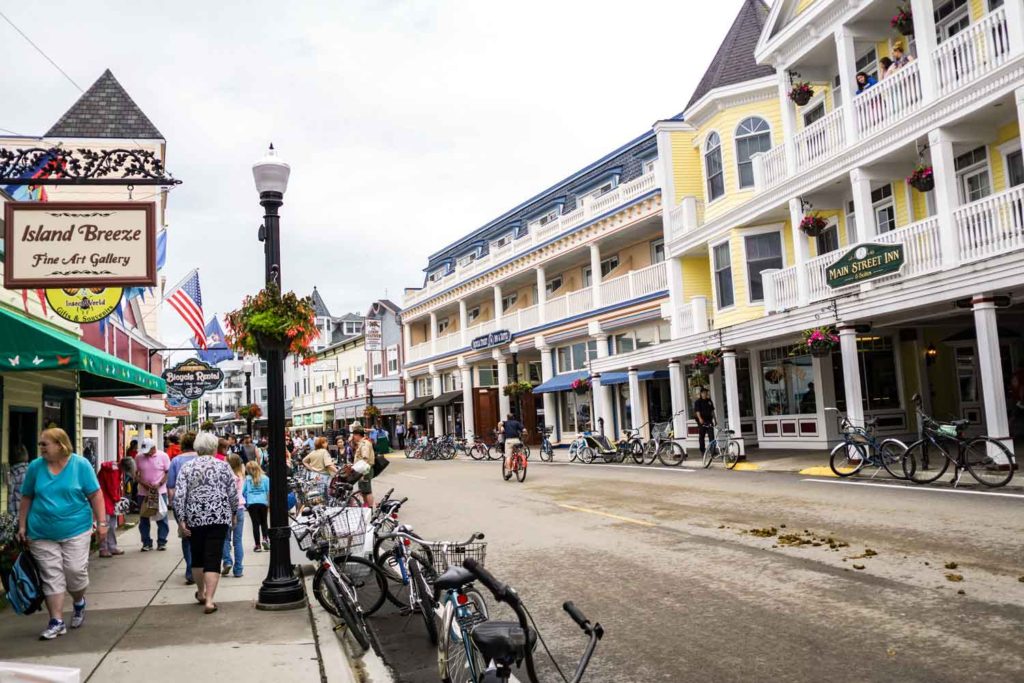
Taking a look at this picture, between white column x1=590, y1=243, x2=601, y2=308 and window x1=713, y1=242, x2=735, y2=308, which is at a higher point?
white column x1=590, y1=243, x2=601, y2=308

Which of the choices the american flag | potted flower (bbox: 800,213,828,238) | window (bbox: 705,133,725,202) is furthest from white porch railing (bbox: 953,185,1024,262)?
the american flag

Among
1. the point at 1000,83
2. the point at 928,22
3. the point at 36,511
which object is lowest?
the point at 36,511

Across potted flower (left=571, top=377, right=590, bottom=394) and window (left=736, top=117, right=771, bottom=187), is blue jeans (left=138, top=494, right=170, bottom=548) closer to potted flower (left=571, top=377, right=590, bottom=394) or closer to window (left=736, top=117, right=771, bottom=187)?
window (left=736, top=117, right=771, bottom=187)

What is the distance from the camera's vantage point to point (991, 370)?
14305 mm

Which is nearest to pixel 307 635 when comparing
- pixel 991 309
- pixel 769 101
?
pixel 991 309

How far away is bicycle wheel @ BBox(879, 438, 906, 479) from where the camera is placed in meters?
14.9

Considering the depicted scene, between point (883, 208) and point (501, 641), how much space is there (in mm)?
19869

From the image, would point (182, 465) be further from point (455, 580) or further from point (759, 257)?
point (759, 257)

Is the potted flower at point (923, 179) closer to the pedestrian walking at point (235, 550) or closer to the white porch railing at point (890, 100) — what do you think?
the white porch railing at point (890, 100)

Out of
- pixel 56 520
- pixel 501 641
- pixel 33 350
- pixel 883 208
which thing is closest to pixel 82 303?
pixel 33 350

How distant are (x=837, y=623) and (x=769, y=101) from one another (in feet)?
68.9

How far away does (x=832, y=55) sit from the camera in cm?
2152

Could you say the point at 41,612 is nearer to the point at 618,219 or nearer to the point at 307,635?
the point at 307,635

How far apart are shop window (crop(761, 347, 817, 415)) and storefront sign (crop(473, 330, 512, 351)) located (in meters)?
18.2
